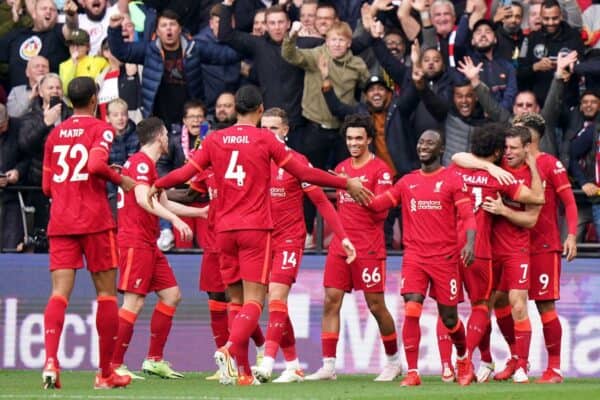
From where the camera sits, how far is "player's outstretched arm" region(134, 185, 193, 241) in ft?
47.8

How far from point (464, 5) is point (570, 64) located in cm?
261

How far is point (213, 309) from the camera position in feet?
53.8

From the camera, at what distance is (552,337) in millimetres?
15875

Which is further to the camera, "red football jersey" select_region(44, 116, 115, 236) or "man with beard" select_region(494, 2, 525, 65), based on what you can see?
"man with beard" select_region(494, 2, 525, 65)

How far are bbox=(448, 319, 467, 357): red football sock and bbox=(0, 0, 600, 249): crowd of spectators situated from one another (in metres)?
3.29

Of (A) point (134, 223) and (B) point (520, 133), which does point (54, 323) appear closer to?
(A) point (134, 223)

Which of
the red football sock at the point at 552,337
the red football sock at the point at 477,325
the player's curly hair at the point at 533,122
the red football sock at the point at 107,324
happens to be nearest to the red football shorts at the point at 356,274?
the red football sock at the point at 477,325

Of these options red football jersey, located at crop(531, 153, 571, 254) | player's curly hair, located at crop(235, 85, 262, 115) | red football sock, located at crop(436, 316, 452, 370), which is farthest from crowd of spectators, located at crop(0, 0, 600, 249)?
player's curly hair, located at crop(235, 85, 262, 115)

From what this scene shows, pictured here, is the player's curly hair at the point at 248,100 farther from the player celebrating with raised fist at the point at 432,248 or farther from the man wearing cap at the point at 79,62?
the man wearing cap at the point at 79,62

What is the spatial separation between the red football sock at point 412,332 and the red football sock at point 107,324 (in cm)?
299

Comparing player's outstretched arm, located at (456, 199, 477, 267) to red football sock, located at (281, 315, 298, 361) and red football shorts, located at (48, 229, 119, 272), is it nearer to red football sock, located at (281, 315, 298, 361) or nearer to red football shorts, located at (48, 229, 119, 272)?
red football sock, located at (281, 315, 298, 361)

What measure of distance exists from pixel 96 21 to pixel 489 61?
523cm

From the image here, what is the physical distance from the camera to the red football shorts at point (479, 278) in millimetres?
15570

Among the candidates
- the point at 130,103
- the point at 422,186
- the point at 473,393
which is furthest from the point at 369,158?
the point at 130,103
